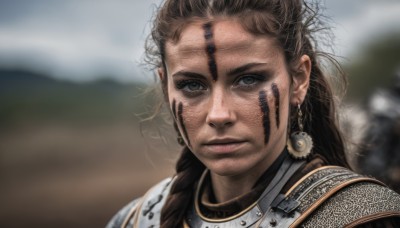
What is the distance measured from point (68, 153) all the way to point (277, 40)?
12592 millimetres

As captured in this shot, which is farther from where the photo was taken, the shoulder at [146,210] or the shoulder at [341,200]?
the shoulder at [146,210]

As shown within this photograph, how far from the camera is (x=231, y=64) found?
2559 mm

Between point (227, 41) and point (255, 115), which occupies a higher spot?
point (227, 41)

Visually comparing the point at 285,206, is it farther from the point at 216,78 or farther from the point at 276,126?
the point at 216,78

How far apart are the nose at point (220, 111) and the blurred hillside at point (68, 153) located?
8.03 meters

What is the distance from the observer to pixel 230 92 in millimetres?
2578

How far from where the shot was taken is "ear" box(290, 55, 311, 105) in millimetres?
2768

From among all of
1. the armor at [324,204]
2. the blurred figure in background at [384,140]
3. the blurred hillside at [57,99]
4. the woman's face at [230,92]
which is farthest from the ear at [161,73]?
the blurred hillside at [57,99]

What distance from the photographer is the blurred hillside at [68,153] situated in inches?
439

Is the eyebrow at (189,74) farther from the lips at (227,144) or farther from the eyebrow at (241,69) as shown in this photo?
the lips at (227,144)

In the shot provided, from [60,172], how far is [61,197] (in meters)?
1.44

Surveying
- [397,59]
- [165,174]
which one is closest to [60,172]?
[165,174]

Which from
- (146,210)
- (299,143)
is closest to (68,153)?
(146,210)

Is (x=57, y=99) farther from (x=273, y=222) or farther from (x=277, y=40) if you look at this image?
(x=273, y=222)
